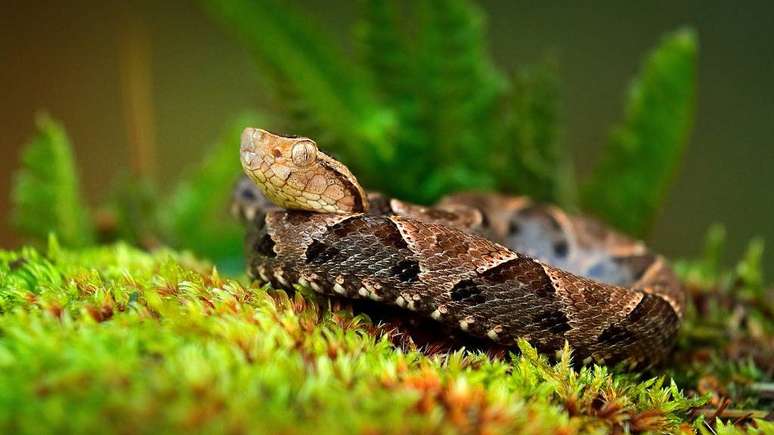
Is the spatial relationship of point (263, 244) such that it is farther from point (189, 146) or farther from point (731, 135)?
point (731, 135)

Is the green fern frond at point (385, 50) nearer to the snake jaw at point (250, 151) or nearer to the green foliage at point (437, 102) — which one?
the green foliage at point (437, 102)

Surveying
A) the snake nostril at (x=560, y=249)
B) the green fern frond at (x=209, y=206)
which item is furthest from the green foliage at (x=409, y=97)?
the green fern frond at (x=209, y=206)

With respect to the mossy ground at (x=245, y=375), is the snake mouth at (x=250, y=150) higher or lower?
higher

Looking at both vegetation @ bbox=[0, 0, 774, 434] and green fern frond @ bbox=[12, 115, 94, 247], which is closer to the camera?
vegetation @ bbox=[0, 0, 774, 434]

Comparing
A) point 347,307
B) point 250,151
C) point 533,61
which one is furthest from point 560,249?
point 533,61

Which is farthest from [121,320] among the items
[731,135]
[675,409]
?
[731,135]

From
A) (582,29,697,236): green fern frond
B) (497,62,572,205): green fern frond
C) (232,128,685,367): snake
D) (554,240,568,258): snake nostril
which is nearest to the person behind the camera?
(232,128,685,367): snake

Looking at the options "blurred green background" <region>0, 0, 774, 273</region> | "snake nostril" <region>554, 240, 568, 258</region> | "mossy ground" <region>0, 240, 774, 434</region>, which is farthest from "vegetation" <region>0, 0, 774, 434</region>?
"blurred green background" <region>0, 0, 774, 273</region>

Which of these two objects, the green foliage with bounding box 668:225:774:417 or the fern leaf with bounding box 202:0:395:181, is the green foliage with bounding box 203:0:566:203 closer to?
the fern leaf with bounding box 202:0:395:181
